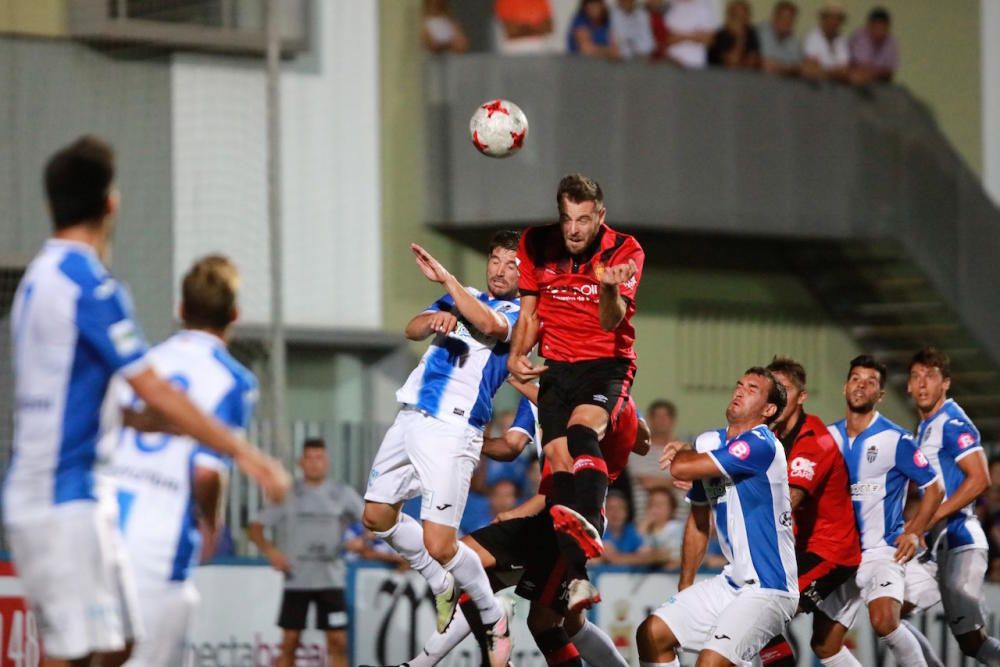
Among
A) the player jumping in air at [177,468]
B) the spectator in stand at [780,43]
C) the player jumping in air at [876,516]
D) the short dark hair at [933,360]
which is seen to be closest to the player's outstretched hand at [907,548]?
the player jumping in air at [876,516]

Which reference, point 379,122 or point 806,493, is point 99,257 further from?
point 379,122

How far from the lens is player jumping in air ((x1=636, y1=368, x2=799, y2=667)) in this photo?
956 cm

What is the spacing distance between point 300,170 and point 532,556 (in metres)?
9.60

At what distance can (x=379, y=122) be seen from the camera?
1995 centimetres

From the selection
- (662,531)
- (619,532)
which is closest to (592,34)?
(619,532)

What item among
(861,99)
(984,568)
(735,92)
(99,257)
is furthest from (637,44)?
(99,257)

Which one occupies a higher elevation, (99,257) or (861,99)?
(861,99)

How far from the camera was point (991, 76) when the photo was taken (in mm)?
25109

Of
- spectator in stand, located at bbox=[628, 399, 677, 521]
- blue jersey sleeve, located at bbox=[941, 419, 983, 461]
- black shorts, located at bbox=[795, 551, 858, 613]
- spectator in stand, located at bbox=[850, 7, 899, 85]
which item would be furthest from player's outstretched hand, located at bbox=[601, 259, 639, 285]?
spectator in stand, located at bbox=[850, 7, 899, 85]

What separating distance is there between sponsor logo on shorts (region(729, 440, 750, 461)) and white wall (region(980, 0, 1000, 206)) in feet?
53.9

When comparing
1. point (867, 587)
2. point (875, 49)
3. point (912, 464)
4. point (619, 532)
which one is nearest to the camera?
point (867, 587)

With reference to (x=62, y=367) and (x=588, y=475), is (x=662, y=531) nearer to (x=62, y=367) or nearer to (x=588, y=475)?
(x=588, y=475)

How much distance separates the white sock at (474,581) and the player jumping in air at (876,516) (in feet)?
7.33

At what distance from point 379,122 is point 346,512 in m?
6.75
